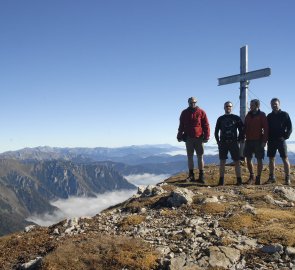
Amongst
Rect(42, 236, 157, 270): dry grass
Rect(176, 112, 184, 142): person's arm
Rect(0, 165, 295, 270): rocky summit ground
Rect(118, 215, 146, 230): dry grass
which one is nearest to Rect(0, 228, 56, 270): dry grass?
Rect(0, 165, 295, 270): rocky summit ground

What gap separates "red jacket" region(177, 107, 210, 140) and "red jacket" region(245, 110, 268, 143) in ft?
6.49

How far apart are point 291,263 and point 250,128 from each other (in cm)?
1079

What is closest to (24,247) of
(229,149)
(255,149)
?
(229,149)

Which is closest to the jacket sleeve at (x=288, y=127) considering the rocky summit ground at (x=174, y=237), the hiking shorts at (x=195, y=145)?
the rocky summit ground at (x=174, y=237)

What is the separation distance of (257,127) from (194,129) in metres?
3.02

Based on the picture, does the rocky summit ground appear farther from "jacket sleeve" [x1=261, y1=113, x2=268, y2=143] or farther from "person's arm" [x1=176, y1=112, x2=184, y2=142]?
"person's arm" [x1=176, y1=112, x2=184, y2=142]

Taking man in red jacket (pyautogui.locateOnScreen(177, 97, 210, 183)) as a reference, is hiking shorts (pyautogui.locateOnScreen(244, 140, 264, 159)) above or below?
below

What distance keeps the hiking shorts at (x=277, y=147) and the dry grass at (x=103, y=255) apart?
10677 mm

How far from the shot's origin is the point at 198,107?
19516 millimetres

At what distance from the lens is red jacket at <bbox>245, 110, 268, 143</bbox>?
18573mm

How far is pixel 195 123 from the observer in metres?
19.5

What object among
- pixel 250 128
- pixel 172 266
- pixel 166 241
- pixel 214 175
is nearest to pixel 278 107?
pixel 250 128

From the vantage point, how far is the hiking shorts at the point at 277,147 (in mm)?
18578

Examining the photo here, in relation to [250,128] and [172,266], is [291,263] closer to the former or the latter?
[172,266]
